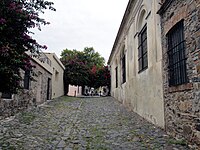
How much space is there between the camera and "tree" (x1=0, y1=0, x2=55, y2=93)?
12.6 ft

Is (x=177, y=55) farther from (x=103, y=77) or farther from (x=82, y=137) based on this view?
(x=103, y=77)

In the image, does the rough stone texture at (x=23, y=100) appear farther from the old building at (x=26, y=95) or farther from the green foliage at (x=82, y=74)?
the green foliage at (x=82, y=74)

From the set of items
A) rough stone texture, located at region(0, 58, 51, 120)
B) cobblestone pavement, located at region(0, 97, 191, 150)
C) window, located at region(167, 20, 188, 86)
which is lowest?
cobblestone pavement, located at region(0, 97, 191, 150)

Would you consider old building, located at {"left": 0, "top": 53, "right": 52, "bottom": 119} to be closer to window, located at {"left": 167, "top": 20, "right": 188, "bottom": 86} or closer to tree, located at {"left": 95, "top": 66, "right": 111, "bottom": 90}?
window, located at {"left": 167, "top": 20, "right": 188, "bottom": 86}

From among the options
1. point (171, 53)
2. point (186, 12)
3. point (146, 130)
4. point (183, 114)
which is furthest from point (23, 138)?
point (186, 12)

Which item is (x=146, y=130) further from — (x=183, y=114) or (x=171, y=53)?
(x=171, y=53)

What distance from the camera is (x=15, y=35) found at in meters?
4.13

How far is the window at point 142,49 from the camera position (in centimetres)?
864

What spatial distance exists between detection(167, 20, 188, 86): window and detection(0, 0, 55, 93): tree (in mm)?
3224

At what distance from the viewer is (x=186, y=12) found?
4.57 m

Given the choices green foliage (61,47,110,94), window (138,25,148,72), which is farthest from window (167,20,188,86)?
green foliage (61,47,110,94)

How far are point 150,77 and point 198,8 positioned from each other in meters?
3.74

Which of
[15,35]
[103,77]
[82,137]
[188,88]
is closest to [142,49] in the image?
[188,88]

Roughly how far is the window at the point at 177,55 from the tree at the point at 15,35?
10.6ft
